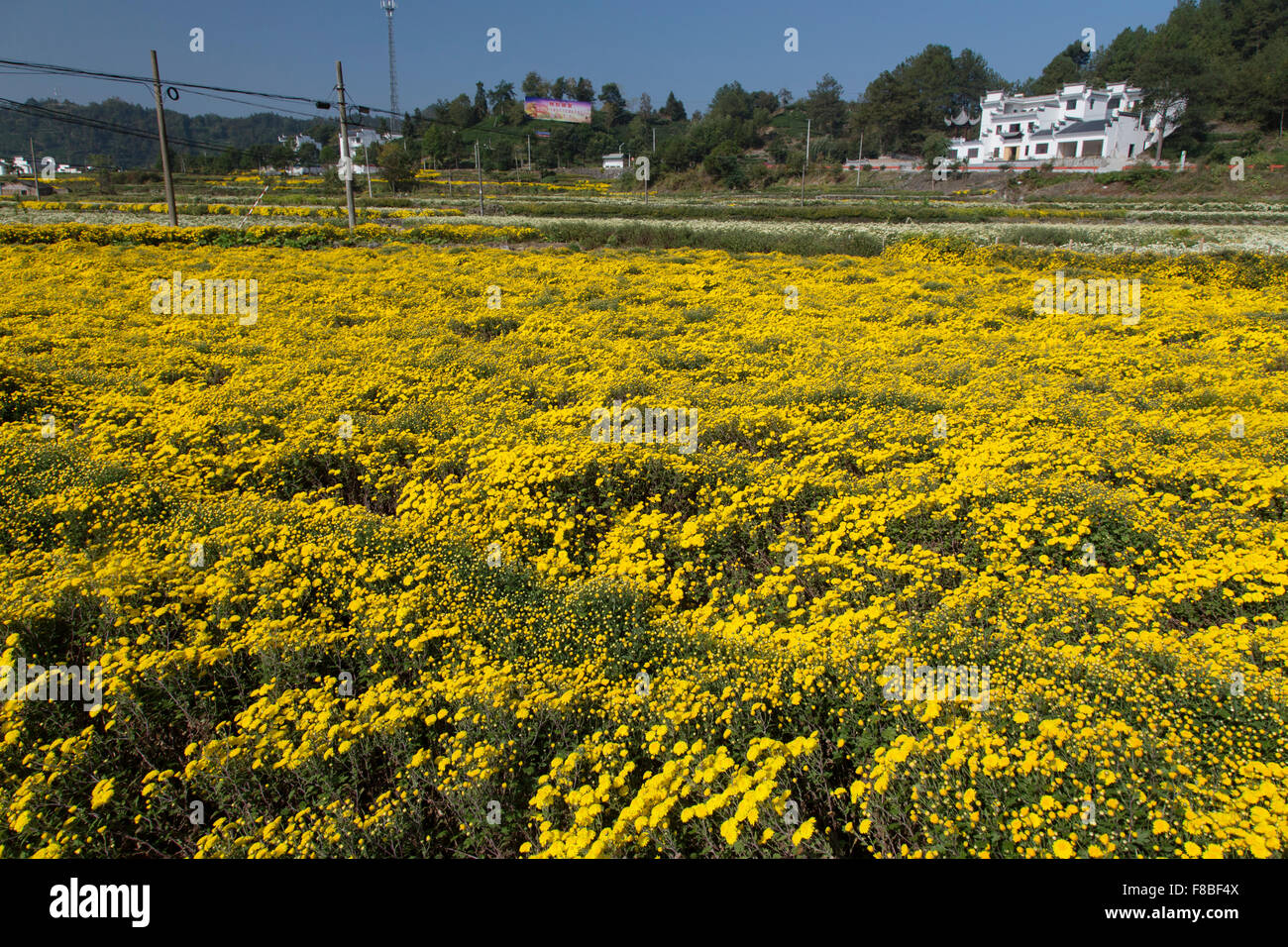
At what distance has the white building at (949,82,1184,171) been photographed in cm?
7500

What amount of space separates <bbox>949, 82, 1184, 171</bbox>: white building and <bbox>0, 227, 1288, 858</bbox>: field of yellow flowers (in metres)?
81.5

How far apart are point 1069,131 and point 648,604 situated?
94827mm

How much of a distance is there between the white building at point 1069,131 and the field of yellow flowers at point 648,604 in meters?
81.5

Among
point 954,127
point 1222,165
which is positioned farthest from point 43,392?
point 954,127

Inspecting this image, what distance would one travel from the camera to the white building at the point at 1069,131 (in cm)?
7500

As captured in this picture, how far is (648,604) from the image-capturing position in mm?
Result: 5352

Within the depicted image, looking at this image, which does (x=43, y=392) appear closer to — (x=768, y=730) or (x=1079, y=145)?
(x=768, y=730)

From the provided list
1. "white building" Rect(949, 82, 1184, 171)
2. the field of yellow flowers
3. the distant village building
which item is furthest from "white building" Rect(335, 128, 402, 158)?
the field of yellow flowers

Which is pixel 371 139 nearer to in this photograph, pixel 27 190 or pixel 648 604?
pixel 27 190

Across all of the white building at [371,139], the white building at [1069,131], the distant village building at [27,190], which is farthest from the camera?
the white building at [371,139]

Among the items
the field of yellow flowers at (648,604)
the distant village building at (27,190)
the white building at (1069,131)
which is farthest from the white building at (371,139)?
the field of yellow flowers at (648,604)

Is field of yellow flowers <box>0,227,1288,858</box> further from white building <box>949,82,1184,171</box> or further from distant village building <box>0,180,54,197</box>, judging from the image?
white building <box>949,82,1184,171</box>

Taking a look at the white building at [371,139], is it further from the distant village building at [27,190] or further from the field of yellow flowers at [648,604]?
the field of yellow flowers at [648,604]

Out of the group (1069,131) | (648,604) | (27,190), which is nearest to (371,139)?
(27,190)
